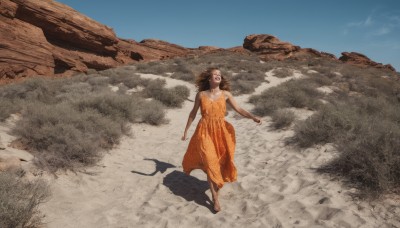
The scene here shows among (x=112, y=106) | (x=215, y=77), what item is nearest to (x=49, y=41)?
(x=112, y=106)

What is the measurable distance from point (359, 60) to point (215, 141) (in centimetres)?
3543

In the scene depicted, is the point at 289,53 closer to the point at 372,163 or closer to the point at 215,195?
the point at 372,163

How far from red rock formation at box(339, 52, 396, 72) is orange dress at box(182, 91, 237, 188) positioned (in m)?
33.5

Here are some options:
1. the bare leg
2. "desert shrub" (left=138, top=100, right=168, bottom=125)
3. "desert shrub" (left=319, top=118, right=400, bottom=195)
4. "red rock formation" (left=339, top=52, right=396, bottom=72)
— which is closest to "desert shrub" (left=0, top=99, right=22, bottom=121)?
"desert shrub" (left=138, top=100, right=168, bottom=125)

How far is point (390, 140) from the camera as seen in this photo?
405 centimetres

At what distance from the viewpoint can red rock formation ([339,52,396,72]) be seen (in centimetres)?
3303

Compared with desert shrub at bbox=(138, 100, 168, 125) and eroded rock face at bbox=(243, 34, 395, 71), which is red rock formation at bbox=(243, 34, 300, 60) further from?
desert shrub at bbox=(138, 100, 168, 125)

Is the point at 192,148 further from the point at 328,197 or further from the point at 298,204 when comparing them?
the point at 328,197

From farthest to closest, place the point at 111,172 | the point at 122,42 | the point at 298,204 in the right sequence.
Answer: the point at 122,42 → the point at 111,172 → the point at 298,204

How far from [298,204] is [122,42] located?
86.8 feet

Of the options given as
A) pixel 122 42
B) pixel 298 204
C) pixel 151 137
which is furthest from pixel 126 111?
pixel 122 42

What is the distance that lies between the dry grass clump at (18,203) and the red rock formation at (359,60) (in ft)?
116

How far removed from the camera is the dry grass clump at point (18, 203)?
9.07 ft

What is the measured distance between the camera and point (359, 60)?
3400cm
